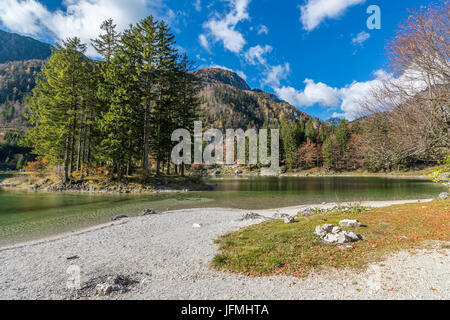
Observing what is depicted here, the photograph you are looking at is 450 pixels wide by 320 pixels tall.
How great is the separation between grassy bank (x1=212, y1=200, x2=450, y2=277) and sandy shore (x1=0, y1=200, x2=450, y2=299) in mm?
423

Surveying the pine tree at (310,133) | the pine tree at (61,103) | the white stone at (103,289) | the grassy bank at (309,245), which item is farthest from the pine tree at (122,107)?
the pine tree at (310,133)

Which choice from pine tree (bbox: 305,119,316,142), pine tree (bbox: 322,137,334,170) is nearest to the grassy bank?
pine tree (bbox: 322,137,334,170)

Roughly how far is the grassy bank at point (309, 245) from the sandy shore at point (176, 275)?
0.42 m

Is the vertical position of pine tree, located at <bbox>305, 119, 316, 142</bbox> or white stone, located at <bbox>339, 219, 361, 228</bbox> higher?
pine tree, located at <bbox>305, 119, 316, 142</bbox>

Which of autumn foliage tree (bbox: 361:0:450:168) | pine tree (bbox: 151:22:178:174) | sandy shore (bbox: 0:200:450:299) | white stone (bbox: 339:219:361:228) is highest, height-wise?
pine tree (bbox: 151:22:178:174)

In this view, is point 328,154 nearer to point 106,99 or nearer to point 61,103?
point 106,99

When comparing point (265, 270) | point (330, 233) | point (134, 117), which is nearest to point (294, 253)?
point (265, 270)

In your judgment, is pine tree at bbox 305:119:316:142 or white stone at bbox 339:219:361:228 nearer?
white stone at bbox 339:219:361:228

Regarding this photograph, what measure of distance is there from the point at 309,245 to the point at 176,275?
15.8 feet

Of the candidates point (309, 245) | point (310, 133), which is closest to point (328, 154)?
point (310, 133)

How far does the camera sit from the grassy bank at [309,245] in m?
6.57

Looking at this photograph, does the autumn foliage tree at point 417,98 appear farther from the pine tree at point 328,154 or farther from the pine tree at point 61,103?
the pine tree at point 328,154

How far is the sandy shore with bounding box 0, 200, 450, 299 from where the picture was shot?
5.18 m

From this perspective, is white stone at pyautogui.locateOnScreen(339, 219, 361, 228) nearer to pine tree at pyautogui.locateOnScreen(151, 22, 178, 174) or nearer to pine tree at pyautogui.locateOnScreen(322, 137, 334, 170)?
pine tree at pyautogui.locateOnScreen(151, 22, 178, 174)
